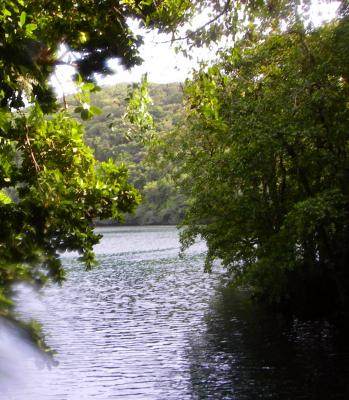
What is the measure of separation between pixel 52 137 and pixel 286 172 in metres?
16.1

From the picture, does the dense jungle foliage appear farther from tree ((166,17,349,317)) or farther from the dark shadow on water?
the dark shadow on water

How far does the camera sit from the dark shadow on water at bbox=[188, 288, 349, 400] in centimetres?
1426

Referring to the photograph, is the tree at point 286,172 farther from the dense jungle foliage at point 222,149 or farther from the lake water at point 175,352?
the lake water at point 175,352

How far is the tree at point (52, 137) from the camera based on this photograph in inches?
172

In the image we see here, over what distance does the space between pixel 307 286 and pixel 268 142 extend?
8.04 metres

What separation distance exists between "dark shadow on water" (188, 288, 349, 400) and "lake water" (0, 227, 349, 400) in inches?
1.3

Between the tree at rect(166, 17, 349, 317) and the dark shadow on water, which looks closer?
the dark shadow on water

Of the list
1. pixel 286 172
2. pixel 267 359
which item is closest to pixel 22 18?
pixel 267 359

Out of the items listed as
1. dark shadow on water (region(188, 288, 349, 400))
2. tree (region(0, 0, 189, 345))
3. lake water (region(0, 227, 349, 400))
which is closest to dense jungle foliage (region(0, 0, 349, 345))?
tree (region(0, 0, 189, 345))

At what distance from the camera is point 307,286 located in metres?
22.9

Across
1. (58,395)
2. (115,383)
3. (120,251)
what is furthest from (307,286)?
(120,251)

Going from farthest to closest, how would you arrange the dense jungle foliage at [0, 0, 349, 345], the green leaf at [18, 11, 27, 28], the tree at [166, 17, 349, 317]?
the tree at [166, 17, 349, 317]
the dense jungle foliage at [0, 0, 349, 345]
the green leaf at [18, 11, 27, 28]

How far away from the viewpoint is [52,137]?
7340 millimetres

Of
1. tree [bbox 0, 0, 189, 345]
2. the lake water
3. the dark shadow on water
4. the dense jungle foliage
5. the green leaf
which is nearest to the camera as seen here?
the green leaf
